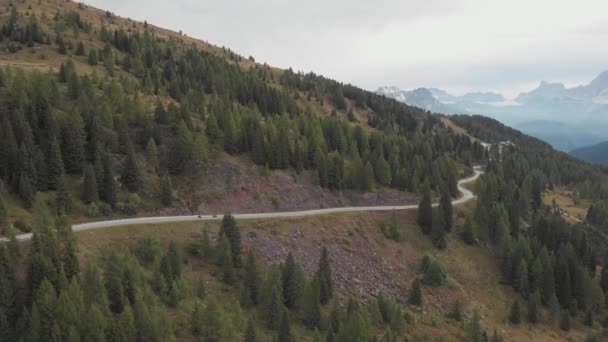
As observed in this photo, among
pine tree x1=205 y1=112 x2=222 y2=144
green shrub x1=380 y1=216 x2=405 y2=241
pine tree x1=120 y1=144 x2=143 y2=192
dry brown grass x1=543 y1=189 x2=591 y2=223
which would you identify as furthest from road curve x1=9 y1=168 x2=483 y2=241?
dry brown grass x1=543 y1=189 x2=591 y2=223

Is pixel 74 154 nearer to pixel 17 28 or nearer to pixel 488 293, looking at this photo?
pixel 488 293

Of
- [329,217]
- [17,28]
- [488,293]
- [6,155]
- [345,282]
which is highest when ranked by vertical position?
[17,28]

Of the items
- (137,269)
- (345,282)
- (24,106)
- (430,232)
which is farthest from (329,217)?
(24,106)

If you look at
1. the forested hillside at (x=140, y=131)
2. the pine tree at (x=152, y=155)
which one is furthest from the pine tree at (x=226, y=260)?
the pine tree at (x=152, y=155)

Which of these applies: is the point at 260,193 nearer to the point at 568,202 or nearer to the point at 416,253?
the point at 416,253

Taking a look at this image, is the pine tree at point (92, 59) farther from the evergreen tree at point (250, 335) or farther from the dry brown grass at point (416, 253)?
the evergreen tree at point (250, 335)

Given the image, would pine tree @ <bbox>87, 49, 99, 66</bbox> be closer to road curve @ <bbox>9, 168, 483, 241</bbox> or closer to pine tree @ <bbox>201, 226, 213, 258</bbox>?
road curve @ <bbox>9, 168, 483, 241</bbox>
